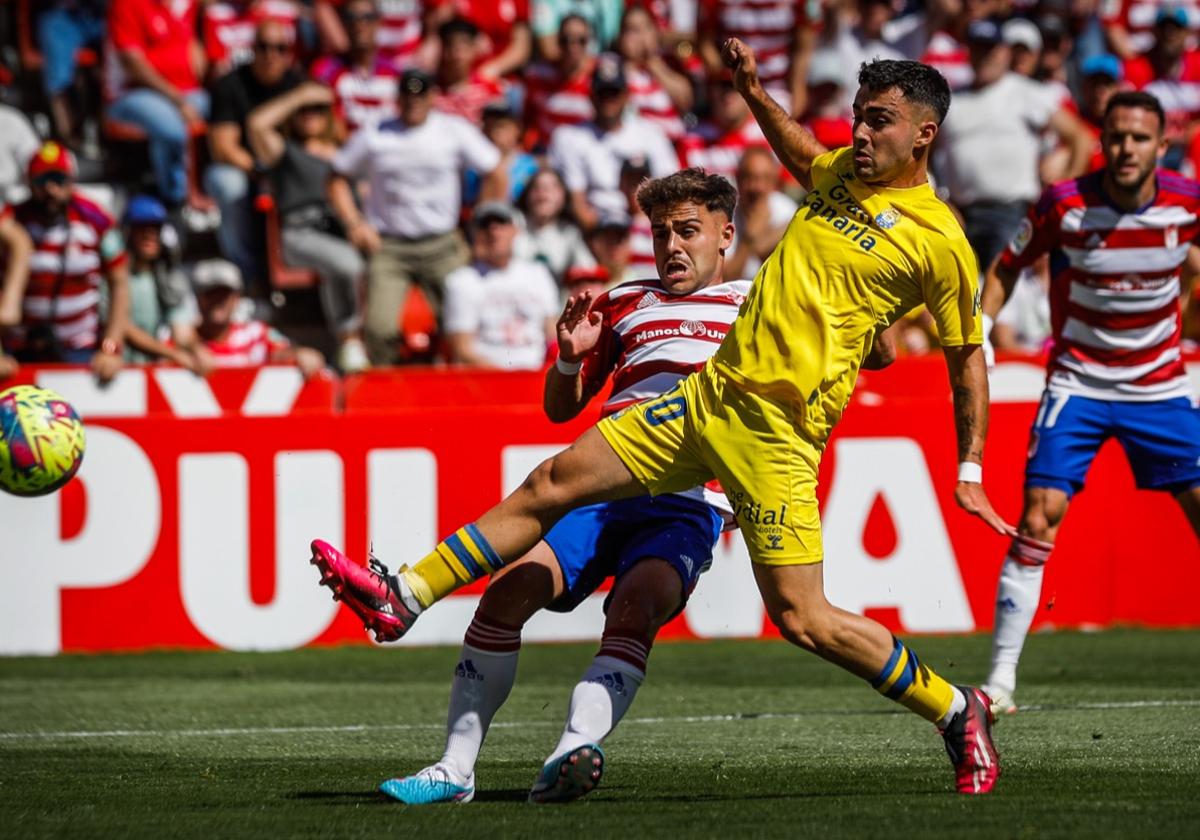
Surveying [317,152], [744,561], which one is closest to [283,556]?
[744,561]

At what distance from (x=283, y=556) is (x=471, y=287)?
2.82m

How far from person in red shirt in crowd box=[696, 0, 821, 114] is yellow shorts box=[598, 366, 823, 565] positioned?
1007cm

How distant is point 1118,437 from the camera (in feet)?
29.3

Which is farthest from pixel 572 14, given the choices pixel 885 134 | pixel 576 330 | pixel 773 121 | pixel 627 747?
pixel 885 134

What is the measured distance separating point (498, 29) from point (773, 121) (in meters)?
10.3

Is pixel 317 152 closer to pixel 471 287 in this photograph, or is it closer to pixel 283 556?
pixel 471 287

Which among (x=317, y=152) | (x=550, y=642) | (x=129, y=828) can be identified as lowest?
(x=550, y=642)

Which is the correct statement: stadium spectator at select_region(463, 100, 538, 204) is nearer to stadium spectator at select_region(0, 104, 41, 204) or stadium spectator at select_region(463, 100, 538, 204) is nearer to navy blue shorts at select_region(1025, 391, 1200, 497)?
stadium spectator at select_region(0, 104, 41, 204)

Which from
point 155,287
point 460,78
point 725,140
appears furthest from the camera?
point 725,140

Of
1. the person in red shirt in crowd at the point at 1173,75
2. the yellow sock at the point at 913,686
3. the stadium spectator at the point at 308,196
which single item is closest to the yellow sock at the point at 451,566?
the yellow sock at the point at 913,686

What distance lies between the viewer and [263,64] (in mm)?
14695

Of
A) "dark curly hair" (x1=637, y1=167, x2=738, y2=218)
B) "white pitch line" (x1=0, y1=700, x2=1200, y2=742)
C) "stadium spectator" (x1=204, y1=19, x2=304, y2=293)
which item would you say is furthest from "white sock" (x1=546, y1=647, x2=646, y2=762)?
"stadium spectator" (x1=204, y1=19, x2=304, y2=293)

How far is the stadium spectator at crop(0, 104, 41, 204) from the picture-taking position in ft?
46.9

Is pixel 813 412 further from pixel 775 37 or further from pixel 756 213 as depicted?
pixel 775 37
